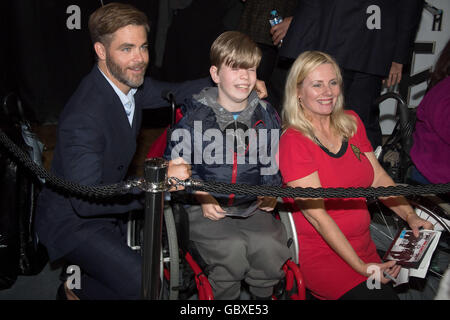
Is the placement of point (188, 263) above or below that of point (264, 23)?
below

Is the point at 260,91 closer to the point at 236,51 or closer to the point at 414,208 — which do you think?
the point at 236,51

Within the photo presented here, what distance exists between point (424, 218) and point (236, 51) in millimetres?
1340

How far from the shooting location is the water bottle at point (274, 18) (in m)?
2.98

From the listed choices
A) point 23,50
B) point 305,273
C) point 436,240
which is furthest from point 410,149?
point 23,50

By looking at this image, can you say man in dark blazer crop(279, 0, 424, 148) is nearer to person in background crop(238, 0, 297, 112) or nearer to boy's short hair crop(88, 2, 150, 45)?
person in background crop(238, 0, 297, 112)

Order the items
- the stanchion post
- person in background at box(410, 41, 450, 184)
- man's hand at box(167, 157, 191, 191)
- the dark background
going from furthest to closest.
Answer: the dark background < person in background at box(410, 41, 450, 184) < man's hand at box(167, 157, 191, 191) < the stanchion post

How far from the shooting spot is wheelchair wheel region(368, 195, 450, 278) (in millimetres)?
2090

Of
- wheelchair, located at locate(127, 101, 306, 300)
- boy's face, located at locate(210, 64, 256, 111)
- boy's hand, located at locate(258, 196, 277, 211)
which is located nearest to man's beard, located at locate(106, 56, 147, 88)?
wheelchair, located at locate(127, 101, 306, 300)

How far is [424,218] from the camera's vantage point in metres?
2.19

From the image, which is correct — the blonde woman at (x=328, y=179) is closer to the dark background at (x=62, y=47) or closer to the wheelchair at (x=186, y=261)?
the wheelchair at (x=186, y=261)

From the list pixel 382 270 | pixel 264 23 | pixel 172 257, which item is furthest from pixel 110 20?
pixel 382 270

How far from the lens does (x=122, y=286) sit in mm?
1815

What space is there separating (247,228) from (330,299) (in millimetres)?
491

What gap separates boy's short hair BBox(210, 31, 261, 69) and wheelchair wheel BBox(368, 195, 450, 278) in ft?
3.43
